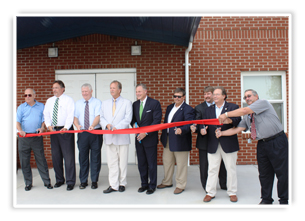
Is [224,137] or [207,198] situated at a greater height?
[224,137]

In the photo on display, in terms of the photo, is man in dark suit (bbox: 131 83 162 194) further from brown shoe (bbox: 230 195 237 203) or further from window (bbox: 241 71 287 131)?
window (bbox: 241 71 287 131)

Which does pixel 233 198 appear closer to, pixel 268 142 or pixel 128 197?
pixel 268 142

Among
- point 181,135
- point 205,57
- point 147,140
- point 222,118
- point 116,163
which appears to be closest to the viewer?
point 222,118

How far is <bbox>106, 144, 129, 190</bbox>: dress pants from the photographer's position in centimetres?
455

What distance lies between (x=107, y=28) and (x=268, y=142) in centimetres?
438

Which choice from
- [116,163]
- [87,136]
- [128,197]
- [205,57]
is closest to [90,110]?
[87,136]

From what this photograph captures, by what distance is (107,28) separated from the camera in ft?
19.5

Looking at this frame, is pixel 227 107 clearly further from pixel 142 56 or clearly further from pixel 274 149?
pixel 142 56

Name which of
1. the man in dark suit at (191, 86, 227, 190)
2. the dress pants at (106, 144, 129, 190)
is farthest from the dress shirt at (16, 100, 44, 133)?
the man in dark suit at (191, 86, 227, 190)

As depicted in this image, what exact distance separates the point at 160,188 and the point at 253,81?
3941 mm

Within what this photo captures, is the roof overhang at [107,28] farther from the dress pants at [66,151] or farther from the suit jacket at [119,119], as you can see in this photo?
the dress pants at [66,151]

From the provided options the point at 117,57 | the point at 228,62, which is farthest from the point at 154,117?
the point at 228,62

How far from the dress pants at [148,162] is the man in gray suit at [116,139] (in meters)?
0.28

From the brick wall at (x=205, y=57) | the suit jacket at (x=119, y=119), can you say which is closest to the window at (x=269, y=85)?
the brick wall at (x=205, y=57)
